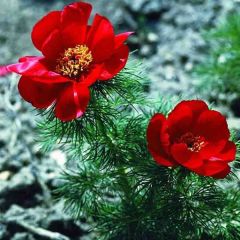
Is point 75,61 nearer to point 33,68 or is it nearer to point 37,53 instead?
point 33,68

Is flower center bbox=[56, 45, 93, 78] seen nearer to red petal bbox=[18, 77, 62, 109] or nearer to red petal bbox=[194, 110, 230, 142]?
red petal bbox=[18, 77, 62, 109]

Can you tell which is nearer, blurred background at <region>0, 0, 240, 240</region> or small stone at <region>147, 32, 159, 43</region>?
blurred background at <region>0, 0, 240, 240</region>

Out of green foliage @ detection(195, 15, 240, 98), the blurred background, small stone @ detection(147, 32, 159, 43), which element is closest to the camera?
the blurred background

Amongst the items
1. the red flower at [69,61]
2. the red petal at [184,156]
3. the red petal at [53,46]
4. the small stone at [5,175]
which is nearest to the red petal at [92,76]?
the red flower at [69,61]

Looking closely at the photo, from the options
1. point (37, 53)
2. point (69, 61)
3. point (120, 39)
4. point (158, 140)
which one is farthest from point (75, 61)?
point (37, 53)

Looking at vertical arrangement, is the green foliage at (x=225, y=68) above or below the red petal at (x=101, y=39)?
below

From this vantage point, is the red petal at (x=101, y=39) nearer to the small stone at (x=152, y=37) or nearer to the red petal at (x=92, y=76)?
the red petal at (x=92, y=76)

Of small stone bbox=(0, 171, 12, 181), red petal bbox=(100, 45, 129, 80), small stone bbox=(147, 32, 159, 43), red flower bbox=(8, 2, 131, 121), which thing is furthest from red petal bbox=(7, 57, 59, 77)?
small stone bbox=(147, 32, 159, 43)
